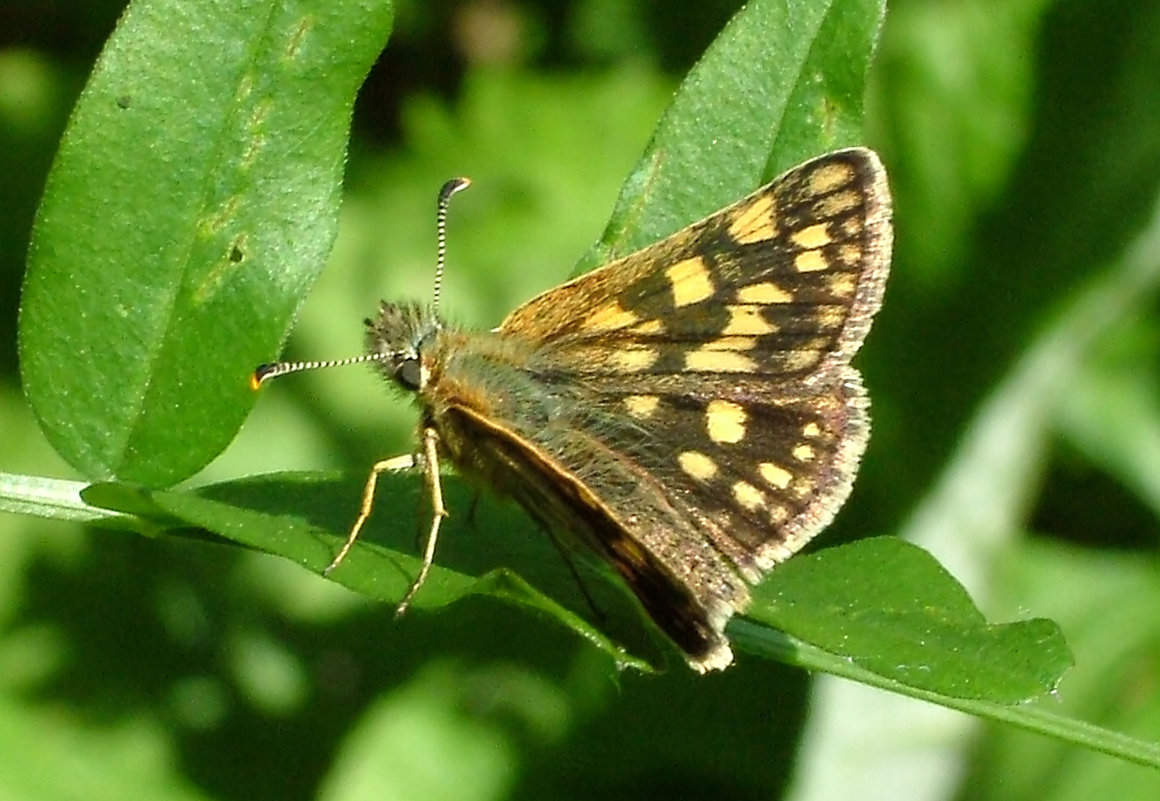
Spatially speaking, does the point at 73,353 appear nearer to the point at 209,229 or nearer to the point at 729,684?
the point at 209,229

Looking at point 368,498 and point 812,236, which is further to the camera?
point 812,236

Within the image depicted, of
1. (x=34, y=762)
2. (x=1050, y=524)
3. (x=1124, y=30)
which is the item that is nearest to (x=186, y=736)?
(x=34, y=762)

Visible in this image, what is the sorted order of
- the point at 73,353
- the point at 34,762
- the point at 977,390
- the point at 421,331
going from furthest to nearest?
the point at 977,390
the point at 34,762
the point at 421,331
the point at 73,353

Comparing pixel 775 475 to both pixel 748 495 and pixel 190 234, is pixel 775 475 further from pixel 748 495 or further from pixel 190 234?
pixel 190 234

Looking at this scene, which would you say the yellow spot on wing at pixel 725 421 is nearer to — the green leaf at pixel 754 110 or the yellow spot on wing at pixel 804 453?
the yellow spot on wing at pixel 804 453

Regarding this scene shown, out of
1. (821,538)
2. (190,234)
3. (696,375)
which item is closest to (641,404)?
(696,375)

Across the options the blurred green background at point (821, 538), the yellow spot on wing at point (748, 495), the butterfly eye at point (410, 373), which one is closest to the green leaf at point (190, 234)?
the butterfly eye at point (410, 373)
